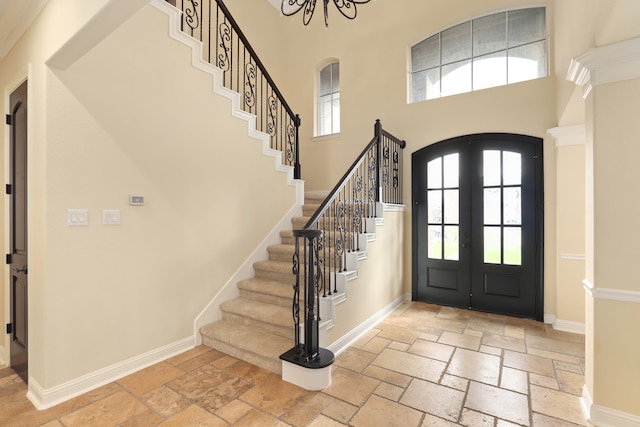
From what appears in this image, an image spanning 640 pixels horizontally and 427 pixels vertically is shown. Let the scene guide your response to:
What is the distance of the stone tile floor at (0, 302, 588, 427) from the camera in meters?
2.08

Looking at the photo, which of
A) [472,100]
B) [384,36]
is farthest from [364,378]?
[384,36]

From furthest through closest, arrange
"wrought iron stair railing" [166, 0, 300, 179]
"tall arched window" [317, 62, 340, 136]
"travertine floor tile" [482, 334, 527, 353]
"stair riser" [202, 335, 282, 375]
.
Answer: "tall arched window" [317, 62, 340, 136], "wrought iron stair railing" [166, 0, 300, 179], "travertine floor tile" [482, 334, 527, 353], "stair riser" [202, 335, 282, 375]

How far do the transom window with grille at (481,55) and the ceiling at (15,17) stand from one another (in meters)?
4.30

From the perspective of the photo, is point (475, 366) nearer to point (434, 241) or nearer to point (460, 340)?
point (460, 340)

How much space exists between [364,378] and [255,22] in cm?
569

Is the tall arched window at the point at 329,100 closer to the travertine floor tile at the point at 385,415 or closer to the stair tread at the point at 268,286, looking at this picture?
the stair tread at the point at 268,286

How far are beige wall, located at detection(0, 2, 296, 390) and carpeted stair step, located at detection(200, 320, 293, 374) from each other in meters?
0.25


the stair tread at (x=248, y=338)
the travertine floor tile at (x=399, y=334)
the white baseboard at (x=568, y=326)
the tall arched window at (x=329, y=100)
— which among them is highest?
the tall arched window at (x=329, y=100)

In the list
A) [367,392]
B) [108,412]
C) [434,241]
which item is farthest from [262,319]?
[434,241]

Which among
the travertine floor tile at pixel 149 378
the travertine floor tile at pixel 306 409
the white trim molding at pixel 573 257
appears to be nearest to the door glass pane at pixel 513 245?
the white trim molding at pixel 573 257

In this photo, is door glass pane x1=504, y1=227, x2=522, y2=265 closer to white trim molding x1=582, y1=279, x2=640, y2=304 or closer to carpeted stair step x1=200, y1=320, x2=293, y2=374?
white trim molding x1=582, y1=279, x2=640, y2=304

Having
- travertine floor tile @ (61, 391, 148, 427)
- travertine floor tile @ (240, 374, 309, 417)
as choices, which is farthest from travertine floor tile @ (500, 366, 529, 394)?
travertine floor tile @ (61, 391, 148, 427)

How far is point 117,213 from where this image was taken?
8.52 ft

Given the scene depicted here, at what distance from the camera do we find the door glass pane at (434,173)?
4473 millimetres
